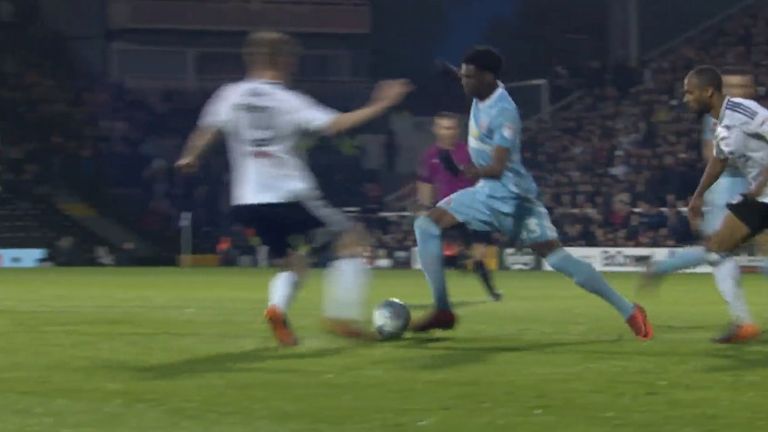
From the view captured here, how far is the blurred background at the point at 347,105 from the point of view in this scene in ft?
105

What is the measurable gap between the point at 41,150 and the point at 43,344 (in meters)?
24.1

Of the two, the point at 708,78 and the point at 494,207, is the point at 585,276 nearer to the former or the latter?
the point at 494,207

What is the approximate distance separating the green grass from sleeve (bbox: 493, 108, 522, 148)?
4.19ft

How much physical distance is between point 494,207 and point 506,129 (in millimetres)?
555

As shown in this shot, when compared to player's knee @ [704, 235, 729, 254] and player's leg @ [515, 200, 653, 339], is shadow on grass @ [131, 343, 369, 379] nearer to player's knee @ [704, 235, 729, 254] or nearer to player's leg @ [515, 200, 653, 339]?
player's leg @ [515, 200, 653, 339]

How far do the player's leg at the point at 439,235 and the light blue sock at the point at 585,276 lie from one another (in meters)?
0.52

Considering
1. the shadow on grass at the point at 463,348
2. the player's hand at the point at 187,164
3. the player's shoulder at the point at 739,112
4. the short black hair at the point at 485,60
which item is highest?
the short black hair at the point at 485,60

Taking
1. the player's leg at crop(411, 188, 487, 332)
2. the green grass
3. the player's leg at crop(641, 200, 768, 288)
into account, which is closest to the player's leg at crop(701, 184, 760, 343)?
the player's leg at crop(641, 200, 768, 288)

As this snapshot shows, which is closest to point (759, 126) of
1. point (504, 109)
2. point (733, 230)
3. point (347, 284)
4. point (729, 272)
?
point (733, 230)

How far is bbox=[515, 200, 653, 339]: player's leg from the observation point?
412 inches

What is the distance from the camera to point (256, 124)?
9828 mm

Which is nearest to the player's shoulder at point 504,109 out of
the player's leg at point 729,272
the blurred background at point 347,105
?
the player's leg at point 729,272

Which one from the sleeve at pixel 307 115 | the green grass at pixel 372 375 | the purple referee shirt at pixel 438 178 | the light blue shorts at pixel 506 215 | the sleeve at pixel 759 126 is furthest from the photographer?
the purple referee shirt at pixel 438 178

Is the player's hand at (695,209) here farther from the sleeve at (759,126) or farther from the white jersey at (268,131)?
the white jersey at (268,131)
